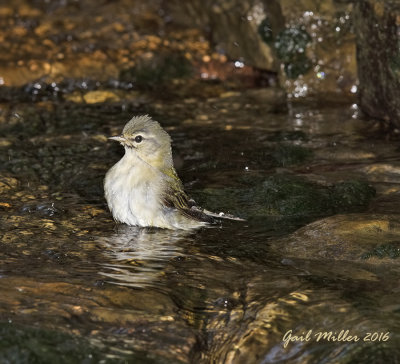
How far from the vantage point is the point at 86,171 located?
26.7ft

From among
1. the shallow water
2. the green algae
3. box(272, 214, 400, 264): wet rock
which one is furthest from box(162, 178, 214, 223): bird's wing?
the green algae

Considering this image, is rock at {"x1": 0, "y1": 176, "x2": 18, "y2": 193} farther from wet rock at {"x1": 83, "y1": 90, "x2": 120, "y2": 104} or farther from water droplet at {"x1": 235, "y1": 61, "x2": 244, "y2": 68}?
water droplet at {"x1": 235, "y1": 61, "x2": 244, "y2": 68}

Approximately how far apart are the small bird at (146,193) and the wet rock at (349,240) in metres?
0.82

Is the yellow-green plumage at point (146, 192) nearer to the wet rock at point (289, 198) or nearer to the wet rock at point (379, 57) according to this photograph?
the wet rock at point (289, 198)

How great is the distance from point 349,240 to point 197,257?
3.73ft

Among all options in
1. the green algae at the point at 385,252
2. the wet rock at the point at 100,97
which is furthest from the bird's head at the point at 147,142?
the wet rock at the point at 100,97

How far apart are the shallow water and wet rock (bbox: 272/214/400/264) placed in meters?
0.02

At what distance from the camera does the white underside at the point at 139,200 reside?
21.8ft

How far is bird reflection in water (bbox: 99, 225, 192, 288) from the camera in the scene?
554 centimetres

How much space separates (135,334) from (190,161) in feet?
12.9

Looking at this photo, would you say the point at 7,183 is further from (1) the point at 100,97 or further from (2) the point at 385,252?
(2) the point at 385,252

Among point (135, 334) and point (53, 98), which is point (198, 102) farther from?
point (135, 334)

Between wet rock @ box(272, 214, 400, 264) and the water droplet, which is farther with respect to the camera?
the water droplet

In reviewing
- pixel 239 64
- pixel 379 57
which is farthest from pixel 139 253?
pixel 239 64
